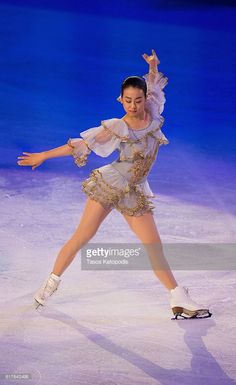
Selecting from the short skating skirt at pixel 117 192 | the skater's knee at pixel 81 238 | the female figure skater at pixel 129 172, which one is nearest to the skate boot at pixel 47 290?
the female figure skater at pixel 129 172

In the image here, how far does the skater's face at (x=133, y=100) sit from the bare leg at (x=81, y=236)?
47 centimetres

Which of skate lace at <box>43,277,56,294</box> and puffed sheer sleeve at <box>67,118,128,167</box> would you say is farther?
skate lace at <box>43,277,56,294</box>

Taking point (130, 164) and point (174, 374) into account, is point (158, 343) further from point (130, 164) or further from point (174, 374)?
point (130, 164)

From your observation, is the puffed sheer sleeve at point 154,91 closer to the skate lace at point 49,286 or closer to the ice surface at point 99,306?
the ice surface at point 99,306

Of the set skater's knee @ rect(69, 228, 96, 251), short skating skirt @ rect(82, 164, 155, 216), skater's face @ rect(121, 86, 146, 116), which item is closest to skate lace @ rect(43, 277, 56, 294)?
skater's knee @ rect(69, 228, 96, 251)

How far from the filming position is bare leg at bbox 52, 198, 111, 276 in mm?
3820

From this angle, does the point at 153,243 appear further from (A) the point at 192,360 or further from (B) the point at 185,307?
(A) the point at 192,360

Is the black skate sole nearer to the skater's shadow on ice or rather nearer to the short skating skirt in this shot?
the skater's shadow on ice

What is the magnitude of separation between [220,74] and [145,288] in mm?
1213

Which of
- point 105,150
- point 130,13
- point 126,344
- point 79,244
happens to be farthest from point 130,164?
point 130,13

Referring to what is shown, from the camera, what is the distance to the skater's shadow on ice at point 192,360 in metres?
3.48

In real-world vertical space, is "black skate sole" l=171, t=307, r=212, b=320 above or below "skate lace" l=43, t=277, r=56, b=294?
below

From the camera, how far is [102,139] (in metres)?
3.63

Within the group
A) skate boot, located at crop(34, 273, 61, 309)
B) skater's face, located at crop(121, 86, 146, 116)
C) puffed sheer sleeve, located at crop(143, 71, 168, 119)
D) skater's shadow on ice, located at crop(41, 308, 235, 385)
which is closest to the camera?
skater's shadow on ice, located at crop(41, 308, 235, 385)
